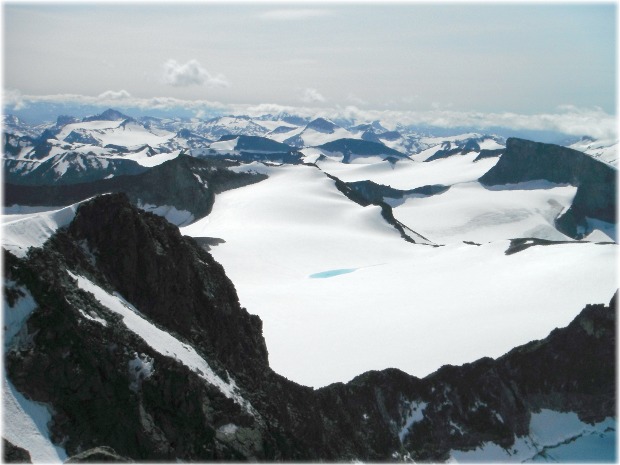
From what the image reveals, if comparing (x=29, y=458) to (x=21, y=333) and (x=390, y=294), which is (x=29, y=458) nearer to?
(x=21, y=333)

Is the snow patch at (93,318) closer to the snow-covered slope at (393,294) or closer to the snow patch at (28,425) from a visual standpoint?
the snow patch at (28,425)

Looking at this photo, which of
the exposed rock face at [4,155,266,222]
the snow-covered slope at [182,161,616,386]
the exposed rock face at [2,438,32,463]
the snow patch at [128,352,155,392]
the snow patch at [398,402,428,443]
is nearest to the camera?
the exposed rock face at [2,438,32,463]

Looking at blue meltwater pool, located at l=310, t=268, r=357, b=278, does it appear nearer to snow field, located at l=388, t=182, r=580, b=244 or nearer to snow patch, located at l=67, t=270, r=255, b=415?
snow patch, located at l=67, t=270, r=255, b=415

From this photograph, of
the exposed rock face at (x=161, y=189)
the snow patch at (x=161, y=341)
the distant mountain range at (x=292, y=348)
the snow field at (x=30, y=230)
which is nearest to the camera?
the distant mountain range at (x=292, y=348)

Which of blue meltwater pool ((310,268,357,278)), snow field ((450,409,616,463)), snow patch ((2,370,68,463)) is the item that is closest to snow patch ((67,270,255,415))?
snow patch ((2,370,68,463))

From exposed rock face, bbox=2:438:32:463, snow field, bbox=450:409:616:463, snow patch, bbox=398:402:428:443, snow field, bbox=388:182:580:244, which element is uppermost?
exposed rock face, bbox=2:438:32:463

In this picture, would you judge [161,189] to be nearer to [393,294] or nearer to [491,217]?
[393,294]

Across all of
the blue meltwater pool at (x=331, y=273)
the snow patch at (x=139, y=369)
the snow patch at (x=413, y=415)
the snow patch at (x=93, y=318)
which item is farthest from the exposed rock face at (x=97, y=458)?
the blue meltwater pool at (x=331, y=273)
